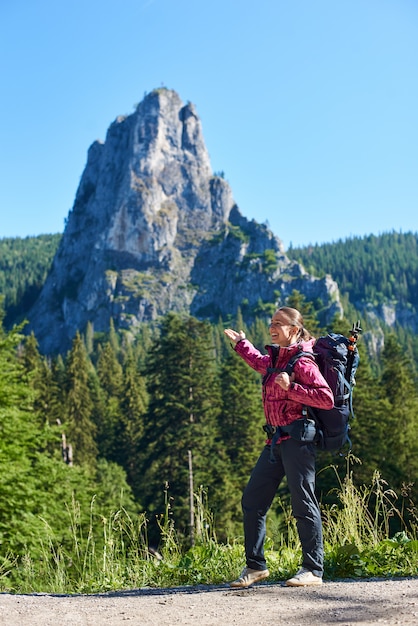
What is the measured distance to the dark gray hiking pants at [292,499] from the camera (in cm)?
425

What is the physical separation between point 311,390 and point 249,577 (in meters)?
1.42

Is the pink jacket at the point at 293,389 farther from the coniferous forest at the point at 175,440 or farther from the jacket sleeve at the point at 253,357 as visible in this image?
the coniferous forest at the point at 175,440

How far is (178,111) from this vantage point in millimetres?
176875

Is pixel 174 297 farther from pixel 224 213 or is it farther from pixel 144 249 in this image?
pixel 224 213

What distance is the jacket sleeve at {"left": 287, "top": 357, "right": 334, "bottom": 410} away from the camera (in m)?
4.09

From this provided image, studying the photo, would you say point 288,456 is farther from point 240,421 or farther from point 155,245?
point 155,245

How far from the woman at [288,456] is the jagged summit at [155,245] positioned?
14430 centimetres

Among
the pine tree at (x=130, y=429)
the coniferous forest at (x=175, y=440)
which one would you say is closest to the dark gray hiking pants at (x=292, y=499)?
the coniferous forest at (x=175, y=440)

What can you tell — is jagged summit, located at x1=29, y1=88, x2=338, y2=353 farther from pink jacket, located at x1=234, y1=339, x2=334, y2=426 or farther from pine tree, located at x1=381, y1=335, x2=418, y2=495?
pink jacket, located at x1=234, y1=339, x2=334, y2=426

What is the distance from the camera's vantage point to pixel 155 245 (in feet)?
515

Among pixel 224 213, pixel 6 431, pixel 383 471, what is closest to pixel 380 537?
pixel 6 431

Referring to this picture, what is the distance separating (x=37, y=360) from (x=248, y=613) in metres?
42.6

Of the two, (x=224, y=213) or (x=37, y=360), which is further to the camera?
(x=224, y=213)

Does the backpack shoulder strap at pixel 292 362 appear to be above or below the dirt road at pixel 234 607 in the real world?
above
